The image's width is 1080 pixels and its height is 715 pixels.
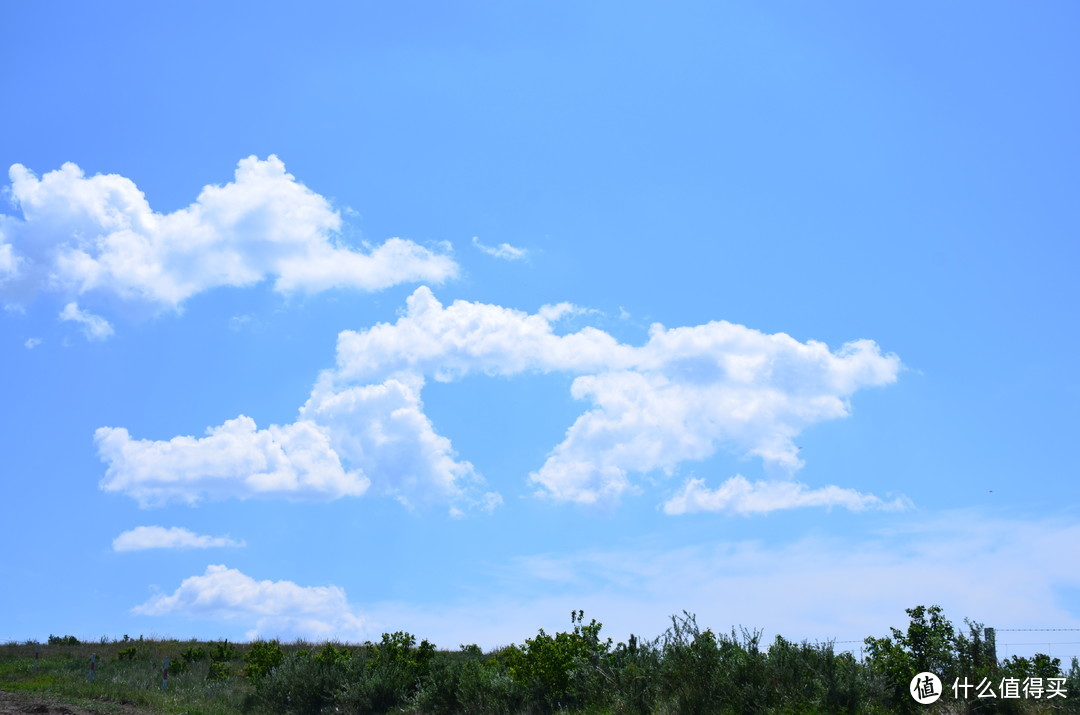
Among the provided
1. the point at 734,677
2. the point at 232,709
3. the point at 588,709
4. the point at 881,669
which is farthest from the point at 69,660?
the point at 881,669

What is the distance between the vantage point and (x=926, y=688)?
13.1 meters

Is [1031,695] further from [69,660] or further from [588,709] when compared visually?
[69,660]

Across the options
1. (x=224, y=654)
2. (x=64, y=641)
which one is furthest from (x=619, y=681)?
(x=64, y=641)

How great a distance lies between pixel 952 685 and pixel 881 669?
3.44 ft

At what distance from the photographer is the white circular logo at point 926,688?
42.5 feet

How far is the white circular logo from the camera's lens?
12953 mm

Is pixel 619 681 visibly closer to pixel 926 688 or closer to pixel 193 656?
pixel 926 688

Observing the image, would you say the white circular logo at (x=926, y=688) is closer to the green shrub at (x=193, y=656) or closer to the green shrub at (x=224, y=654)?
the green shrub at (x=224, y=654)

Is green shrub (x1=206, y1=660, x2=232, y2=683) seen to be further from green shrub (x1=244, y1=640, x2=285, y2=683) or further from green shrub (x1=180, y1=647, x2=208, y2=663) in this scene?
green shrub (x1=180, y1=647, x2=208, y2=663)

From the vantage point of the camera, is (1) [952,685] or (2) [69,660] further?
(2) [69,660]

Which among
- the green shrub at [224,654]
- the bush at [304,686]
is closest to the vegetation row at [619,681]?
the bush at [304,686]

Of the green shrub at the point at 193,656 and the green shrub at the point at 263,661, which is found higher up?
the green shrub at the point at 263,661

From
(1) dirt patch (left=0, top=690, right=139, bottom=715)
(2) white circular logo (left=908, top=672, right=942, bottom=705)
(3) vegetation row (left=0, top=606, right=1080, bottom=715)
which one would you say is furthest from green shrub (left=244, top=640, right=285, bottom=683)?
(2) white circular logo (left=908, top=672, right=942, bottom=705)

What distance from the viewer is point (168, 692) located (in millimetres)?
23688
